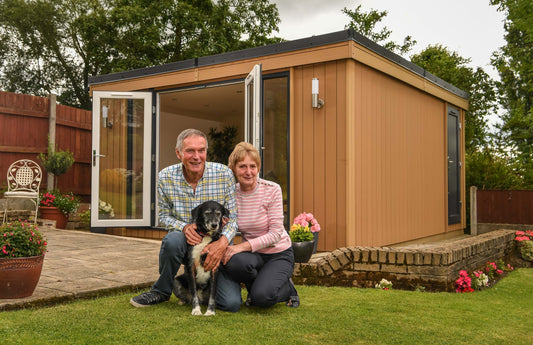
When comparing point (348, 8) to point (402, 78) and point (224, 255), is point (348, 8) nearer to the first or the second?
point (402, 78)

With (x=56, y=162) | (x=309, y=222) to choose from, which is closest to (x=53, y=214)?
(x=56, y=162)

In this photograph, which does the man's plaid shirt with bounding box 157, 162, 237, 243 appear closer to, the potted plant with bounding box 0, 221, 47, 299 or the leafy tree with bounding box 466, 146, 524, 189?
the potted plant with bounding box 0, 221, 47, 299

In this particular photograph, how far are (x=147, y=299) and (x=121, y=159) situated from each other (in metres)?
4.18

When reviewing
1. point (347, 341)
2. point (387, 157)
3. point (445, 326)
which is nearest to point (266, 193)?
point (347, 341)

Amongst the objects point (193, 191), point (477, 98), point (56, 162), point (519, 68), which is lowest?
point (193, 191)

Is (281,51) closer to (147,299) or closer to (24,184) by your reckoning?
(147,299)

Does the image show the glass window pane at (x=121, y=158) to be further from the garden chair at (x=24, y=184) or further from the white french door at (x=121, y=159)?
the garden chair at (x=24, y=184)

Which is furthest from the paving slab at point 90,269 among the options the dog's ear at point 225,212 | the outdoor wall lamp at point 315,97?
the outdoor wall lamp at point 315,97

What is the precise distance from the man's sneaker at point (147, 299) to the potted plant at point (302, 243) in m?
1.49

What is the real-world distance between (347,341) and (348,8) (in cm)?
1724

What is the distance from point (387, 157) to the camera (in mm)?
5840

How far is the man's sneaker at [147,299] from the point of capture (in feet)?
9.27

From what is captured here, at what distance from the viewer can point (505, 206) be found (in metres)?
7.98

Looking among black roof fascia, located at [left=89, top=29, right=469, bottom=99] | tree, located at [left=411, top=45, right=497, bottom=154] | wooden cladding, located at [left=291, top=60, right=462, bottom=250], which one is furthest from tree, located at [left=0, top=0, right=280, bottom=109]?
wooden cladding, located at [left=291, top=60, right=462, bottom=250]
